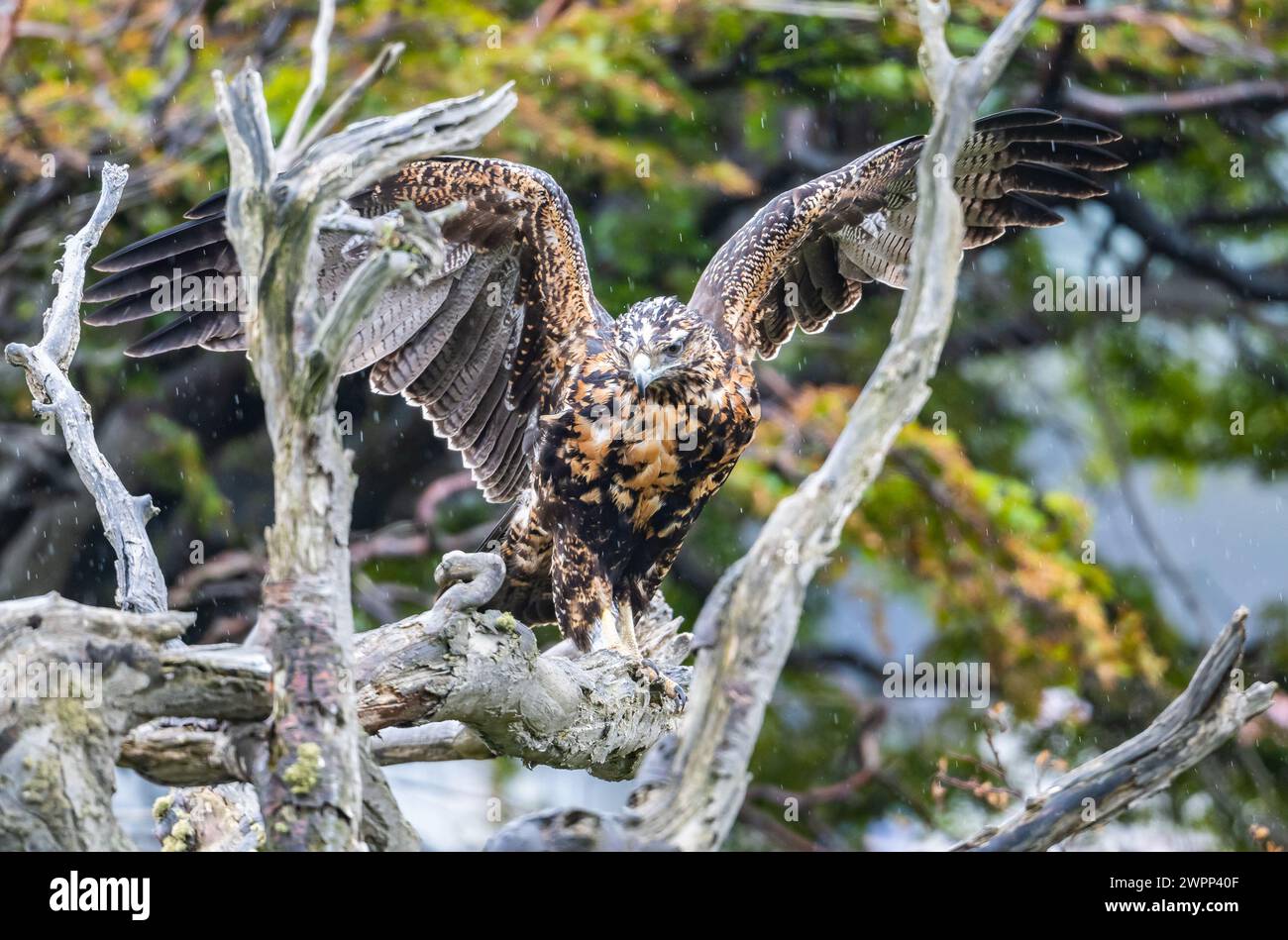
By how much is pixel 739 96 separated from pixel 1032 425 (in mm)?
2982

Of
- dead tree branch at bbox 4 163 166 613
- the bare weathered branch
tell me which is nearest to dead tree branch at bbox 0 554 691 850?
the bare weathered branch

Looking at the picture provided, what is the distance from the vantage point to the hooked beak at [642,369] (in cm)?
473

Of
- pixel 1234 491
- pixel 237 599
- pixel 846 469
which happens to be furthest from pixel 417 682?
pixel 1234 491

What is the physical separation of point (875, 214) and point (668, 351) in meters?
1.29

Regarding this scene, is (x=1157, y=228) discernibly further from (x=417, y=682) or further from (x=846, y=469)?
(x=846, y=469)

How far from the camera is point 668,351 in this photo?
4.82m

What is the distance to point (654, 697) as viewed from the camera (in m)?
4.51

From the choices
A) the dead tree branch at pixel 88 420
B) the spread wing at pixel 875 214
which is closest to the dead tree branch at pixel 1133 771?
the dead tree branch at pixel 88 420

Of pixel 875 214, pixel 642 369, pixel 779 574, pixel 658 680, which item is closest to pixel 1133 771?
pixel 779 574

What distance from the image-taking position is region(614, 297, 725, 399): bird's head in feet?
15.7

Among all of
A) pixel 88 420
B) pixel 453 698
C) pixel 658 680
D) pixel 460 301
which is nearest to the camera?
pixel 453 698

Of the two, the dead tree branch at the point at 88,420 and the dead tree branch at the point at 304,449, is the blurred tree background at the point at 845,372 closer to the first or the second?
the dead tree branch at the point at 88,420

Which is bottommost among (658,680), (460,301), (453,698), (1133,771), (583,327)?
(1133,771)

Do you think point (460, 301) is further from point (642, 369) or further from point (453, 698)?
point (453, 698)
